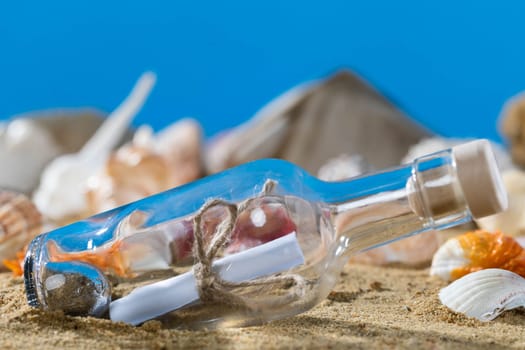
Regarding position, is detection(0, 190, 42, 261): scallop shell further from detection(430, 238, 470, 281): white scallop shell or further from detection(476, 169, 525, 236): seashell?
detection(476, 169, 525, 236): seashell

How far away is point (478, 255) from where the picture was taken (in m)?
1.14

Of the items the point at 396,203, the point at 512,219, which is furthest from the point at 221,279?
the point at 512,219

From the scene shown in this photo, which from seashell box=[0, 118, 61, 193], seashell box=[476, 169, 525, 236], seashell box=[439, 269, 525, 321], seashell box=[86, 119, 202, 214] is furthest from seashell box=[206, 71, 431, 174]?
seashell box=[439, 269, 525, 321]

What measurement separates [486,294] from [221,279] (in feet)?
1.20

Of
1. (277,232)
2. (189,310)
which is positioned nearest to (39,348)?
(189,310)

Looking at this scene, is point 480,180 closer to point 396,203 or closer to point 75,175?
point 396,203

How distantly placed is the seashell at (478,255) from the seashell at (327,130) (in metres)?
1.35

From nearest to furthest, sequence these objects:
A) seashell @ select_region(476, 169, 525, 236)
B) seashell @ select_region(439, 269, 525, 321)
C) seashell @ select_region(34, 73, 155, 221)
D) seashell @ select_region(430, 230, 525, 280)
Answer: seashell @ select_region(439, 269, 525, 321), seashell @ select_region(430, 230, 525, 280), seashell @ select_region(476, 169, 525, 236), seashell @ select_region(34, 73, 155, 221)

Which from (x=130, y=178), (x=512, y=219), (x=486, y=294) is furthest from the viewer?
(x=130, y=178)

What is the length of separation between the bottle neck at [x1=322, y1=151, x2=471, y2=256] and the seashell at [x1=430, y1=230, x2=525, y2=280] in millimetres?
300

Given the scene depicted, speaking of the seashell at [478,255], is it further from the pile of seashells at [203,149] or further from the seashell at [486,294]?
the pile of seashells at [203,149]

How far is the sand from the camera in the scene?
0.79m

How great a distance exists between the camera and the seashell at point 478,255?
3.69 feet

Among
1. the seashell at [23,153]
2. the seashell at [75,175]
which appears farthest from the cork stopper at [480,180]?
the seashell at [23,153]
